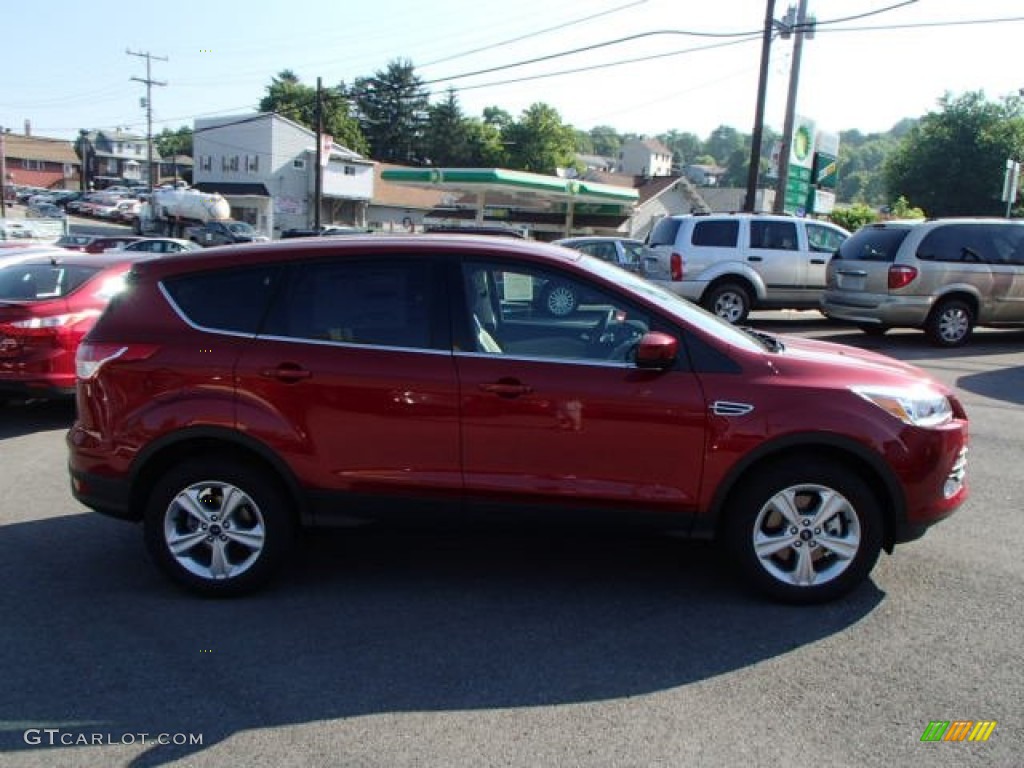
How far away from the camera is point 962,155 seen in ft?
204

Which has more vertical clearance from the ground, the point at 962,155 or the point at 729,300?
the point at 962,155

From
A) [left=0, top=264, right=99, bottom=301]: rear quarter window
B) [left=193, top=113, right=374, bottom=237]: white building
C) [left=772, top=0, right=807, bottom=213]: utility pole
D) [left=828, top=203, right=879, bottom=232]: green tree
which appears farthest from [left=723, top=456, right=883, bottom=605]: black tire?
[left=193, top=113, right=374, bottom=237]: white building

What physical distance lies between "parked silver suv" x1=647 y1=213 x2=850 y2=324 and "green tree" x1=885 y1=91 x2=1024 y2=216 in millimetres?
54326

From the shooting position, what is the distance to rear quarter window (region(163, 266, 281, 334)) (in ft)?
13.9

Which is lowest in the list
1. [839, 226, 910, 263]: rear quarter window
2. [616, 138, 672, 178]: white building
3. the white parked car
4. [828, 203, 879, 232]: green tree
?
the white parked car

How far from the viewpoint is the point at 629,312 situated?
413 cm

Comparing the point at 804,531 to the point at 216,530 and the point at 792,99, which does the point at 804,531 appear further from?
the point at 792,99

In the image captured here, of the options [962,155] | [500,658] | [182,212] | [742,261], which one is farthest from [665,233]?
[962,155]

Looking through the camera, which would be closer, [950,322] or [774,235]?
[950,322]

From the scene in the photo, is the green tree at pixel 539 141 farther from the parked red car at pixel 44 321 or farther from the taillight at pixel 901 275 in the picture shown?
the parked red car at pixel 44 321

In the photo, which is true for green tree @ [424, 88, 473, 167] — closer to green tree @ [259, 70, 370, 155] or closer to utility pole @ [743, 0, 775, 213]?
green tree @ [259, 70, 370, 155]

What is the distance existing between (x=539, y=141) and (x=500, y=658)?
3575 inches

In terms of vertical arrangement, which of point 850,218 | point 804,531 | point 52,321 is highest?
point 850,218

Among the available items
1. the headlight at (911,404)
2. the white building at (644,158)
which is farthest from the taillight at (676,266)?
the white building at (644,158)
